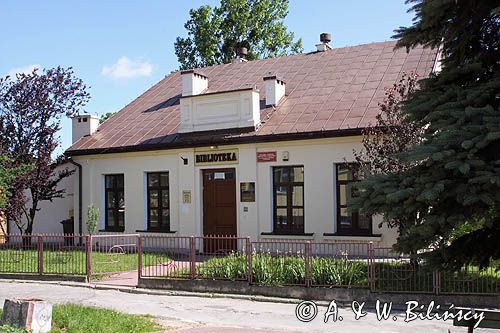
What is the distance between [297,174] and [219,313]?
7941 mm

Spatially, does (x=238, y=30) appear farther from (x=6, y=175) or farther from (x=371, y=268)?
(x=371, y=268)

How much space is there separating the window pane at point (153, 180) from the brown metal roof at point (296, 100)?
1.10 meters

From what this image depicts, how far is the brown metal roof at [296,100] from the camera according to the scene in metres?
18.1

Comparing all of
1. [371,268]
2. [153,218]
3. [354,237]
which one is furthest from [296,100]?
[371,268]

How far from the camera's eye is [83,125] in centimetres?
2334

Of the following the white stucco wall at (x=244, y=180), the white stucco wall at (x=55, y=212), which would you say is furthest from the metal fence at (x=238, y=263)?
the white stucco wall at (x=55, y=212)

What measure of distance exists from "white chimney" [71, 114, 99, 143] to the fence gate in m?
7.09

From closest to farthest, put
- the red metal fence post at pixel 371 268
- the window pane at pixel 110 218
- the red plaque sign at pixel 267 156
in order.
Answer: the red metal fence post at pixel 371 268 → the red plaque sign at pixel 267 156 → the window pane at pixel 110 218

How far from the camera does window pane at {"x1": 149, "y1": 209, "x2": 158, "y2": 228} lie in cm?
2089

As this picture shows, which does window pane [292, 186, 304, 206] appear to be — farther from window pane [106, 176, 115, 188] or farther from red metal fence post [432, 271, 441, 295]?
red metal fence post [432, 271, 441, 295]

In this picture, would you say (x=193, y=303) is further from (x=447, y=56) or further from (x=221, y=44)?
(x=221, y=44)

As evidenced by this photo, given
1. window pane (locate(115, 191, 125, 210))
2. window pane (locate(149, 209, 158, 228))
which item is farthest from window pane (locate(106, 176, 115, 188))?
window pane (locate(149, 209, 158, 228))

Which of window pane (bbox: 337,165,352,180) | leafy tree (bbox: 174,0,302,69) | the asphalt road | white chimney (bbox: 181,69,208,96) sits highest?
leafy tree (bbox: 174,0,302,69)

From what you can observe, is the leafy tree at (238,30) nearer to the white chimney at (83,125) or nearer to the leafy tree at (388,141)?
the white chimney at (83,125)
